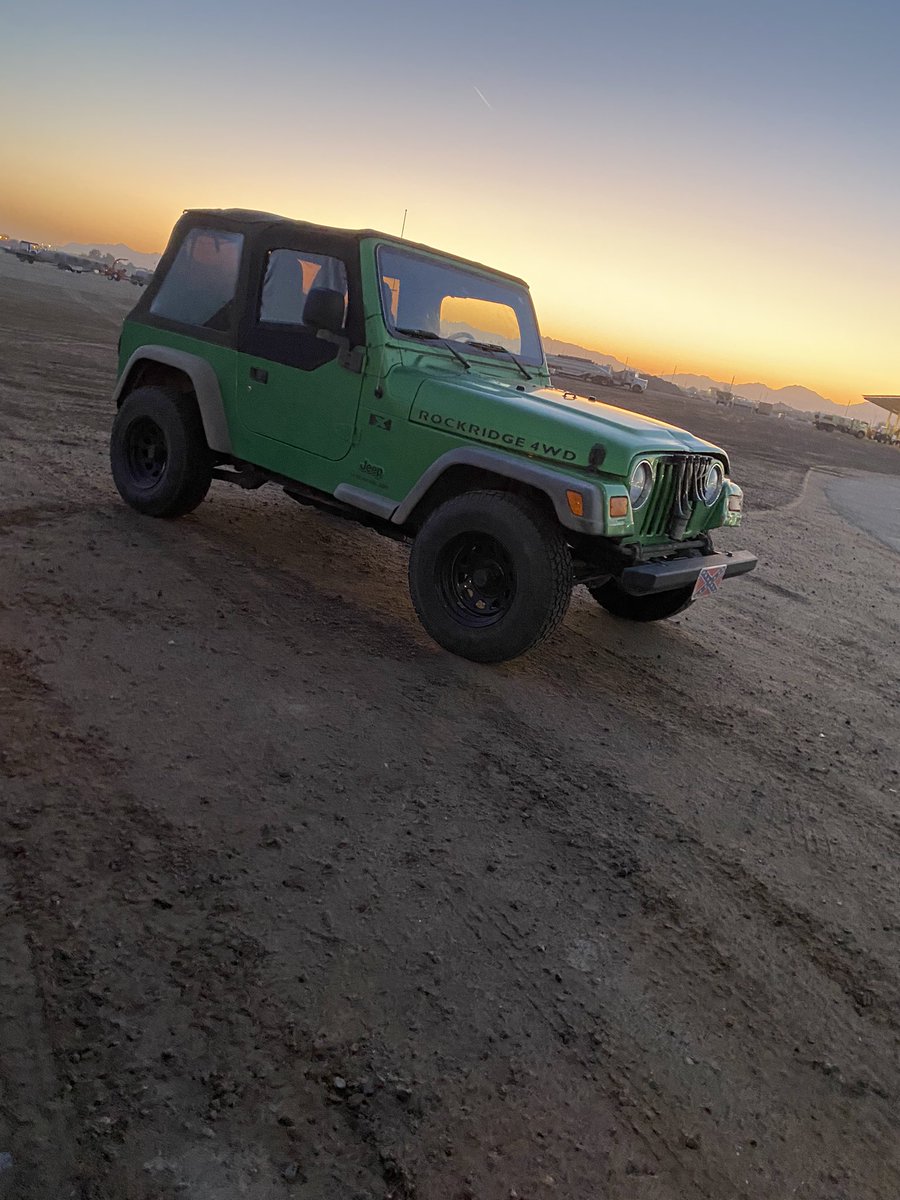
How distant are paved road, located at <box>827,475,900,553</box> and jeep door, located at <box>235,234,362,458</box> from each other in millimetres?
9874

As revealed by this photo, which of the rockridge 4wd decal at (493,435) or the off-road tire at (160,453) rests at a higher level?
the rockridge 4wd decal at (493,435)

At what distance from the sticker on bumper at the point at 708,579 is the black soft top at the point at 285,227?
2574 mm

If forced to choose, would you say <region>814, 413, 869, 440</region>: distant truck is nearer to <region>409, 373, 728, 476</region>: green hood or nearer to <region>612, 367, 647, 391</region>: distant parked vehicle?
<region>612, 367, 647, 391</region>: distant parked vehicle

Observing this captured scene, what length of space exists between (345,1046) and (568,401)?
153 inches

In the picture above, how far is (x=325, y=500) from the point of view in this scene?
5.26m

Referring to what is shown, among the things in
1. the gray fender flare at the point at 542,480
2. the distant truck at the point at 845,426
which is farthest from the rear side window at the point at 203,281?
the distant truck at the point at 845,426

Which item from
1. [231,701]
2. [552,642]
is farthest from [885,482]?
[231,701]

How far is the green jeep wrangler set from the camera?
432 cm

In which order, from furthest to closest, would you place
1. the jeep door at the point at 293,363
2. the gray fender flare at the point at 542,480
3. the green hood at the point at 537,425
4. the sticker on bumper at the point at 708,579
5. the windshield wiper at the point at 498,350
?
the windshield wiper at the point at 498,350
the jeep door at the point at 293,363
the sticker on bumper at the point at 708,579
the green hood at the point at 537,425
the gray fender flare at the point at 542,480

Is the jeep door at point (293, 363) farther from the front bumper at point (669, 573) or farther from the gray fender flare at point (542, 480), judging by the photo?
the front bumper at point (669, 573)

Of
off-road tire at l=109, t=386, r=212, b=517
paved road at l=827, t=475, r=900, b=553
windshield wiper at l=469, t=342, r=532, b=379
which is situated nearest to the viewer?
windshield wiper at l=469, t=342, r=532, b=379

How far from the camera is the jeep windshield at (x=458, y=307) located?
197 inches

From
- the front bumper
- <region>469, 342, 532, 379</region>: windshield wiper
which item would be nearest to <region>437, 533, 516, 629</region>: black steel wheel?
the front bumper

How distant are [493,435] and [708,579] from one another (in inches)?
59.9
